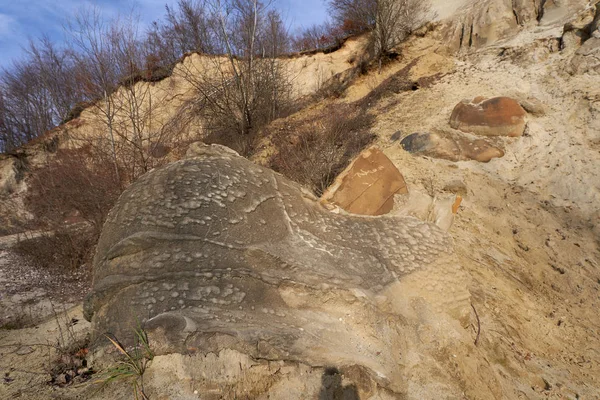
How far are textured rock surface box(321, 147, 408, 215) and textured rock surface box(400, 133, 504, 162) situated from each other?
190cm

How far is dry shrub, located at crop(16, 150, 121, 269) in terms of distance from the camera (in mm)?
5082

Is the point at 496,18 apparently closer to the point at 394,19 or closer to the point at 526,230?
the point at 394,19


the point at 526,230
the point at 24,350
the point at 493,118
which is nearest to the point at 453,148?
the point at 493,118

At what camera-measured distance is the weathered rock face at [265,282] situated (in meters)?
1.99

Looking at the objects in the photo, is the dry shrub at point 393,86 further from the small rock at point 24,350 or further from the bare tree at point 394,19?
the small rock at point 24,350

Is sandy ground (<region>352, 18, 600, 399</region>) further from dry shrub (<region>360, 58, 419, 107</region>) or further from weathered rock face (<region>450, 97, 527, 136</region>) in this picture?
dry shrub (<region>360, 58, 419, 107</region>)

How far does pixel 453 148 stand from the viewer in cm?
561

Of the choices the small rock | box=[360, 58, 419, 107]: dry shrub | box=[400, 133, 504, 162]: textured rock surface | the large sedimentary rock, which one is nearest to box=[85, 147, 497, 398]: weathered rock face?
the small rock

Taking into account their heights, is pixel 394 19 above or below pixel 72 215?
above

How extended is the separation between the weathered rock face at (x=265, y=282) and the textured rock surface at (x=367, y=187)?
97 centimetres

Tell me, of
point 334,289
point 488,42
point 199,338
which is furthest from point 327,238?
point 488,42

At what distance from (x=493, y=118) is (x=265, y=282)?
5.42 m

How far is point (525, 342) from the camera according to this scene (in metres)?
2.82

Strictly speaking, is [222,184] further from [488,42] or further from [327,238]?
[488,42]
